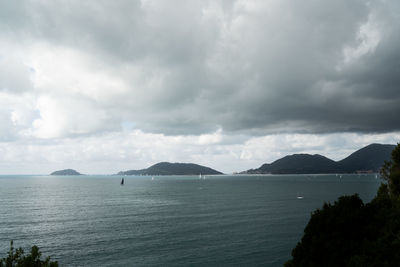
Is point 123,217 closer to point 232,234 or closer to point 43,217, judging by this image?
point 43,217

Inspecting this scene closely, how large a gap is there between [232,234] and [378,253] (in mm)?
45041

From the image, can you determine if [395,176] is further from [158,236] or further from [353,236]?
[158,236]

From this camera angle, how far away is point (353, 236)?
3384 cm

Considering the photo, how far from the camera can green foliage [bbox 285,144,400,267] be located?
94.3ft

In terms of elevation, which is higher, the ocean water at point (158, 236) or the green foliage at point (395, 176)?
the green foliage at point (395, 176)

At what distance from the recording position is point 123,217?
324 ft

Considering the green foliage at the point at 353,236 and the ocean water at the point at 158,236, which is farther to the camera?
the ocean water at the point at 158,236

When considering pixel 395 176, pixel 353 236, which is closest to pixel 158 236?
pixel 353 236

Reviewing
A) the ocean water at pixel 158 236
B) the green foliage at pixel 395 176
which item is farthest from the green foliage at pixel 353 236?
the green foliage at pixel 395 176

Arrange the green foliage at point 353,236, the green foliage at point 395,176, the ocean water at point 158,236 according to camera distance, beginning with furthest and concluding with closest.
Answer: the green foliage at point 395,176
the ocean water at point 158,236
the green foliage at point 353,236

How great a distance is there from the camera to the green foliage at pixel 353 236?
28.7 metres

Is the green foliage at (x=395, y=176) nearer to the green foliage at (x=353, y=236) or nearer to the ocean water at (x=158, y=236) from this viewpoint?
the ocean water at (x=158, y=236)

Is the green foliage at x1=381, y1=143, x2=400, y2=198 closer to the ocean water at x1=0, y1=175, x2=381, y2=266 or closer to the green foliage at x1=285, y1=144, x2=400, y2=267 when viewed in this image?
the ocean water at x1=0, y1=175, x2=381, y2=266

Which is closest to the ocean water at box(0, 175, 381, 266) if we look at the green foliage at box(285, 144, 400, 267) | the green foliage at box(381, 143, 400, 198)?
the green foliage at box(285, 144, 400, 267)
